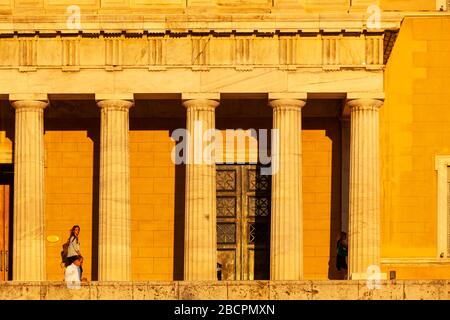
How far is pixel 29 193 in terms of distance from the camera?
60719mm

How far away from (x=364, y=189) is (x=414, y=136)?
335 centimetres

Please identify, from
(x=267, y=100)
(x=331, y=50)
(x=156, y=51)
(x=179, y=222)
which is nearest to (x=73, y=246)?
(x=179, y=222)

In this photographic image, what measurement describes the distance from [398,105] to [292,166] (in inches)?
179

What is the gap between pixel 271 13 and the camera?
200 ft

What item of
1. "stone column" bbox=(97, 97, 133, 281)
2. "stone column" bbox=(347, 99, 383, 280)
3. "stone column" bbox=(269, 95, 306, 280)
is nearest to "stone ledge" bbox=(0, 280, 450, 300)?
"stone column" bbox=(347, 99, 383, 280)

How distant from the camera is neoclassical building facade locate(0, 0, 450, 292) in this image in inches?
2381

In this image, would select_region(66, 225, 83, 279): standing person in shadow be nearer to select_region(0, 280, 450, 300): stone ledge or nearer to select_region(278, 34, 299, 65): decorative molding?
select_region(0, 280, 450, 300): stone ledge

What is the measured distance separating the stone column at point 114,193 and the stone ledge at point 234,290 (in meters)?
8.32

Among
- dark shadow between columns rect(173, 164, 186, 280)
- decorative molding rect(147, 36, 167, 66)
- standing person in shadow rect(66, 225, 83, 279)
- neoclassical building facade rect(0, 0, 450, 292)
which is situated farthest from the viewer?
dark shadow between columns rect(173, 164, 186, 280)

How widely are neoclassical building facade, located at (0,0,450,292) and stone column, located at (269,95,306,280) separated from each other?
43 mm

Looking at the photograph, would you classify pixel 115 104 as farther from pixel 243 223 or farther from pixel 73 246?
pixel 243 223

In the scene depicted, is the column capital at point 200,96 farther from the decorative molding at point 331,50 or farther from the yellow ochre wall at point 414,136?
the yellow ochre wall at point 414,136

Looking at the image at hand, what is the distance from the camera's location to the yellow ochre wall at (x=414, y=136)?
62250 millimetres
